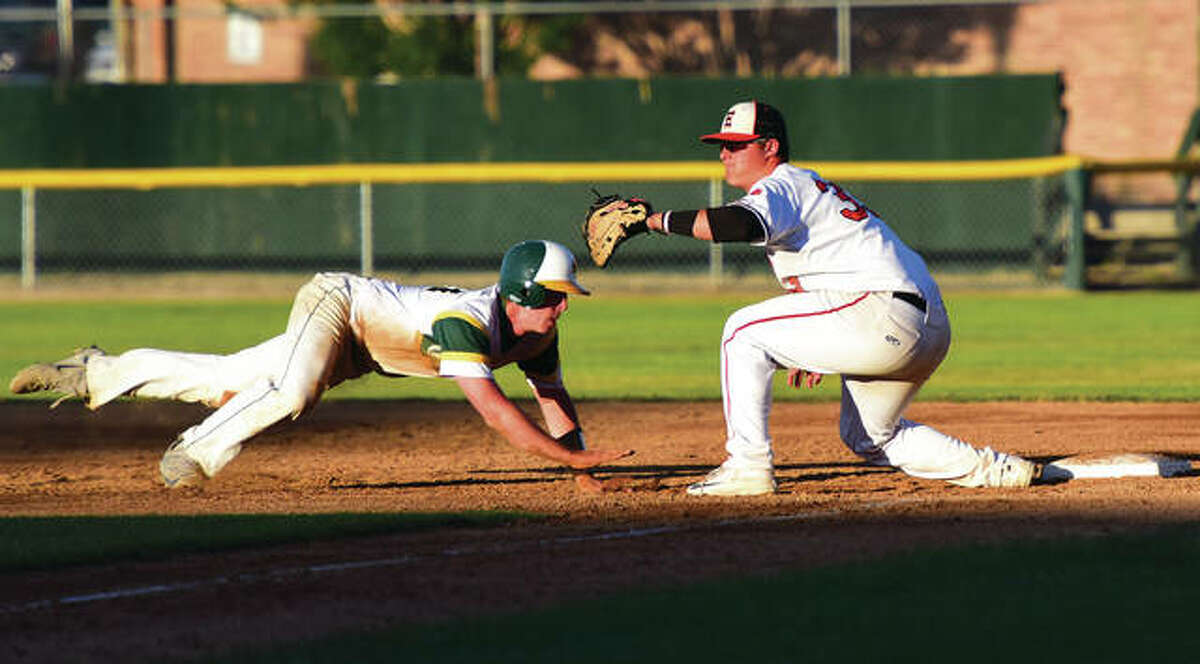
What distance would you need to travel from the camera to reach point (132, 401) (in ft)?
37.6

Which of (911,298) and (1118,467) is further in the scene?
(1118,467)

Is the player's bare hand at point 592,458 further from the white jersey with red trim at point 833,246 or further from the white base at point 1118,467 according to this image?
the white base at point 1118,467

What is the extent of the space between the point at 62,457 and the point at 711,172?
11602 mm

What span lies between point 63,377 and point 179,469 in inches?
40.6

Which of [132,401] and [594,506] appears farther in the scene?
[132,401]

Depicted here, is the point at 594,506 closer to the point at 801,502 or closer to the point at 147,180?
the point at 801,502

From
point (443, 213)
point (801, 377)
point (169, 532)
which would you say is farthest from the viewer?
point (443, 213)

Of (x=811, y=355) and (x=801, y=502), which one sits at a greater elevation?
(x=811, y=355)

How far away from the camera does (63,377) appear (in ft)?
24.9

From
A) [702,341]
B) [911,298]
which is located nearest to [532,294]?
[911,298]

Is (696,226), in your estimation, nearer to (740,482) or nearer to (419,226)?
(740,482)

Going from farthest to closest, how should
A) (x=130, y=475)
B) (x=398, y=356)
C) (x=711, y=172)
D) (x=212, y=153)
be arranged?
(x=212, y=153)
(x=711, y=172)
(x=130, y=475)
(x=398, y=356)

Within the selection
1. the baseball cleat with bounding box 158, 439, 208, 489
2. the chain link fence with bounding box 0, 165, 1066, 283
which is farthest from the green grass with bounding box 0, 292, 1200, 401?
the baseball cleat with bounding box 158, 439, 208, 489

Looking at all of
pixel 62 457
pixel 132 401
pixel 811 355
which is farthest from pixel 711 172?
pixel 811 355
